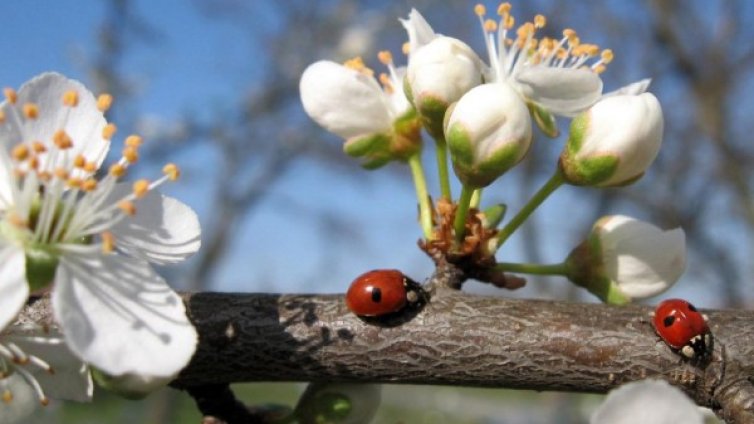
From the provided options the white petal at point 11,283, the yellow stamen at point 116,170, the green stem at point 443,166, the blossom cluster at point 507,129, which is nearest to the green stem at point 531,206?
the blossom cluster at point 507,129

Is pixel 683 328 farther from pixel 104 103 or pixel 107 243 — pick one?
pixel 104 103

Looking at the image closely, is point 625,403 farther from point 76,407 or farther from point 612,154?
point 76,407

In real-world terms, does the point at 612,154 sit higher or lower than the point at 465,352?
higher

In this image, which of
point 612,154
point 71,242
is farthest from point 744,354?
point 71,242

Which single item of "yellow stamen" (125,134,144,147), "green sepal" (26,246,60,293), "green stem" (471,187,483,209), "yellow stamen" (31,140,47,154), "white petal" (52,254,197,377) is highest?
"yellow stamen" (31,140,47,154)

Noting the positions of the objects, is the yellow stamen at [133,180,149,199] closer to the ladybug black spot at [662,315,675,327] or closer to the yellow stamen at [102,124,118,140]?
the yellow stamen at [102,124,118,140]

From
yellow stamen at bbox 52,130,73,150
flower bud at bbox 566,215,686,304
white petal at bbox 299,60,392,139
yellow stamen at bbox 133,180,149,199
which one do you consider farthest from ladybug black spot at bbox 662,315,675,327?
yellow stamen at bbox 52,130,73,150

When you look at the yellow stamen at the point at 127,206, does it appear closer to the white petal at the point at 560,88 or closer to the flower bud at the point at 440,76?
the flower bud at the point at 440,76
